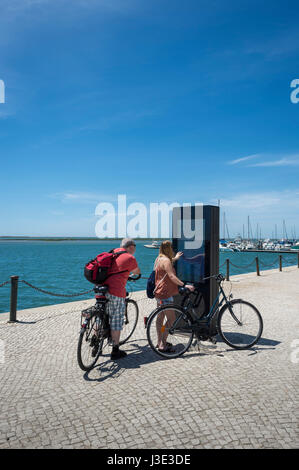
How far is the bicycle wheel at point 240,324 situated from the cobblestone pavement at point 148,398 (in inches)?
7.3

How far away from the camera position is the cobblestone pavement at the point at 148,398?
9.45ft

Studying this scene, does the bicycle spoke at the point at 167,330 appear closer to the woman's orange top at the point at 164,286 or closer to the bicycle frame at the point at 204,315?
the bicycle frame at the point at 204,315

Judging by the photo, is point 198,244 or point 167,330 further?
point 198,244

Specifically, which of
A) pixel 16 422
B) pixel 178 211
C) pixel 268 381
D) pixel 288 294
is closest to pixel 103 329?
pixel 16 422

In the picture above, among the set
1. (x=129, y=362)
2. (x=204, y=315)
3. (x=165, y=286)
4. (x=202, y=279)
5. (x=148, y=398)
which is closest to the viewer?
(x=148, y=398)

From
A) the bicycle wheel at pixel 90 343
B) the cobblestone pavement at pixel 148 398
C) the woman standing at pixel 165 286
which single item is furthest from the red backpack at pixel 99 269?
the cobblestone pavement at pixel 148 398

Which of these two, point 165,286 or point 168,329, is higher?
point 165,286

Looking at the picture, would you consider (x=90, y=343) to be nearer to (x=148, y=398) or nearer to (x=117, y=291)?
Result: (x=117, y=291)

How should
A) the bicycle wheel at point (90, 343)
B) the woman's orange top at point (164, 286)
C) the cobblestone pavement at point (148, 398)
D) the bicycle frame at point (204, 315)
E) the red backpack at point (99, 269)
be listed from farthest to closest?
the woman's orange top at point (164, 286) → the bicycle frame at point (204, 315) → the red backpack at point (99, 269) → the bicycle wheel at point (90, 343) → the cobblestone pavement at point (148, 398)

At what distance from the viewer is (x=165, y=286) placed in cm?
519

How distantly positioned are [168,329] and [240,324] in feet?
4.45

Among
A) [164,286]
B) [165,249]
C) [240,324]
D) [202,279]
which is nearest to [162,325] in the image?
[164,286]

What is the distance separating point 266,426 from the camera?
3045 mm

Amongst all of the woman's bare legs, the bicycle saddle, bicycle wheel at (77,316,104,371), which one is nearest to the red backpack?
the bicycle saddle
